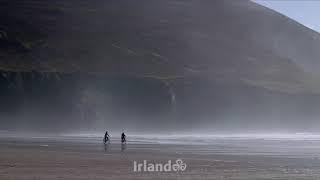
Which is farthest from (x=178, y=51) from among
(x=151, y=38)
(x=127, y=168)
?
(x=127, y=168)

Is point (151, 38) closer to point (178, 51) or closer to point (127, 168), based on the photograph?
point (178, 51)

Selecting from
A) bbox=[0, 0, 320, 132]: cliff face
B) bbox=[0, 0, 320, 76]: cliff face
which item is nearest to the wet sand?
bbox=[0, 0, 320, 132]: cliff face

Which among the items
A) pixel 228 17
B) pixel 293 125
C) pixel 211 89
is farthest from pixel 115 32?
pixel 293 125

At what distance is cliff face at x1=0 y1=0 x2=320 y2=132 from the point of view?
117188mm

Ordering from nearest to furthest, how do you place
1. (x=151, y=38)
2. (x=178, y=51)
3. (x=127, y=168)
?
(x=127, y=168) < (x=178, y=51) < (x=151, y=38)

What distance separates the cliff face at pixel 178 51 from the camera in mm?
117188

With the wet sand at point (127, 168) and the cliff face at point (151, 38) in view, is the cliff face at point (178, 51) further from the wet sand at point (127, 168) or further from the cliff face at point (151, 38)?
the wet sand at point (127, 168)

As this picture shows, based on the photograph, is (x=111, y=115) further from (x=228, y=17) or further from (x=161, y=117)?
(x=228, y=17)

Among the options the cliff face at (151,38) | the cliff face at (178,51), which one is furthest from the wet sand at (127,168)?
the cliff face at (151,38)

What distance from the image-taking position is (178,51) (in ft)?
505

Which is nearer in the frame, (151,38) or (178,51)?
(178,51)

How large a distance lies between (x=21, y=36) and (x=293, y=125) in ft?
211

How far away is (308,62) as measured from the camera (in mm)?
171875

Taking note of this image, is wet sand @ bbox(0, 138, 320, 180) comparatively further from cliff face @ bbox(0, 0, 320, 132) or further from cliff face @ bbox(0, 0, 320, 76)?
cliff face @ bbox(0, 0, 320, 76)
